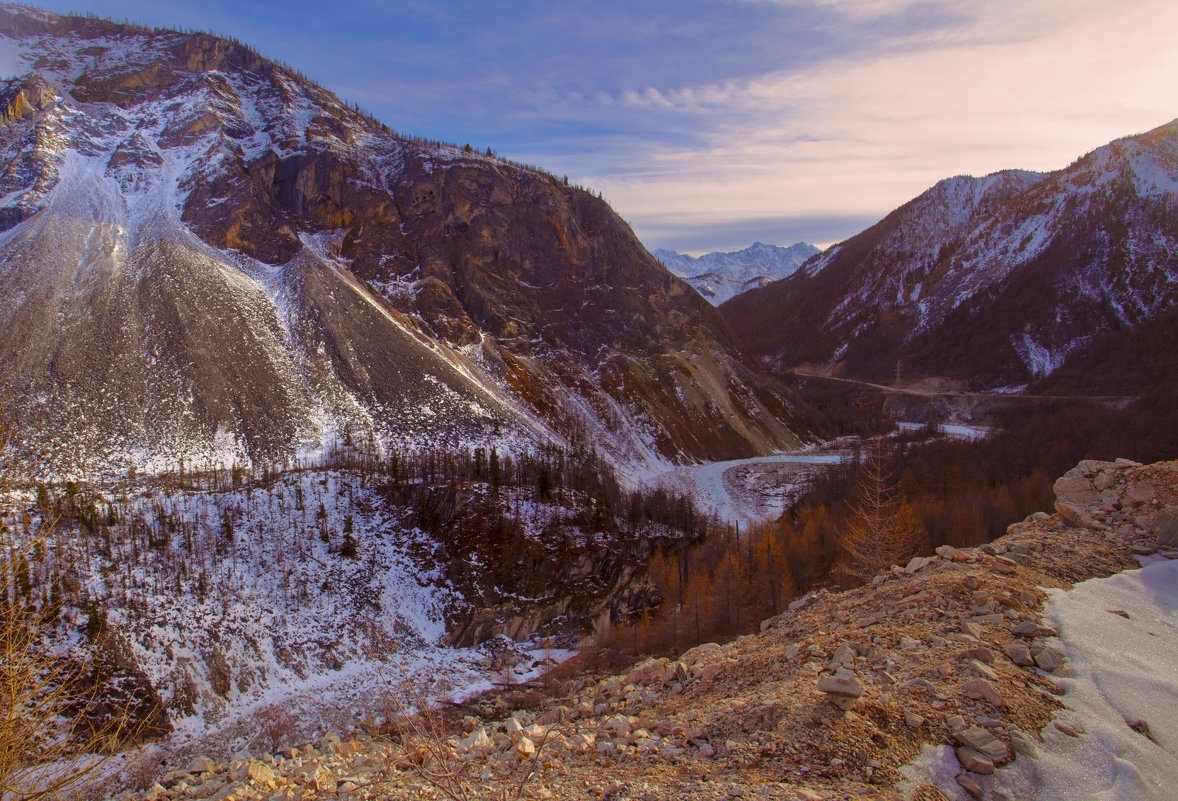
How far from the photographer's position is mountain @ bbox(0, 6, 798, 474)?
54.5m

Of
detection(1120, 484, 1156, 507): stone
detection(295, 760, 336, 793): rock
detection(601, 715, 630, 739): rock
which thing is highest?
detection(1120, 484, 1156, 507): stone

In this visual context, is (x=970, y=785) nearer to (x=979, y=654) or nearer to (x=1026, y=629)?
(x=979, y=654)

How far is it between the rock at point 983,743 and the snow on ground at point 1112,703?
0.49ft

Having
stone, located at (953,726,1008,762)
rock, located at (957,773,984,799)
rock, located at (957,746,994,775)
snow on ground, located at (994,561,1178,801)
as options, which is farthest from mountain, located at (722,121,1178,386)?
rock, located at (957,773,984,799)

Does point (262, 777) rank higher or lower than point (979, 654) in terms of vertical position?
lower

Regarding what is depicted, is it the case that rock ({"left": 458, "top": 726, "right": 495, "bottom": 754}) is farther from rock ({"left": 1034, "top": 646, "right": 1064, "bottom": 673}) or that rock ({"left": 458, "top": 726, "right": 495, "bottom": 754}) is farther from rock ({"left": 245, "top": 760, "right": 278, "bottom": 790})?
rock ({"left": 1034, "top": 646, "right": 1064, "bottom": 673})

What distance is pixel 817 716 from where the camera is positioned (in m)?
7.85

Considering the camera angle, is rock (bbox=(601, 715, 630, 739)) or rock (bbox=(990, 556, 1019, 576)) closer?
rock (bbox=(601, 715, 630, 739))

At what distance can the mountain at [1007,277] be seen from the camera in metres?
130

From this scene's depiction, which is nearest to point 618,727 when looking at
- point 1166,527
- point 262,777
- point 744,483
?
point 262,777

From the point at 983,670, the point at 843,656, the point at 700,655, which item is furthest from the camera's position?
the point at 700,655

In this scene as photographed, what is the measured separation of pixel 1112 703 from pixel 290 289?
76.0 metres

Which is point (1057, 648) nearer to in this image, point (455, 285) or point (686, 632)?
point (686, 632)

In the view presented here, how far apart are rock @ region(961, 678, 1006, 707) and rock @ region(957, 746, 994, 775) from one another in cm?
95
